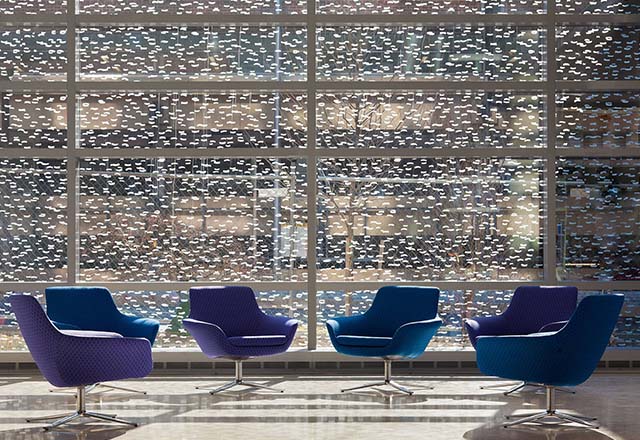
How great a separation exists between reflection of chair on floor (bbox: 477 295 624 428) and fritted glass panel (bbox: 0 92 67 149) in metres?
5.28

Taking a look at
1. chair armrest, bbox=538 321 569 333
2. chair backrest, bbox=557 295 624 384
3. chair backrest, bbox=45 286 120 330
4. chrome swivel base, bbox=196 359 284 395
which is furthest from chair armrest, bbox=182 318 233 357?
chair backrest, bbox=557 295 624 384

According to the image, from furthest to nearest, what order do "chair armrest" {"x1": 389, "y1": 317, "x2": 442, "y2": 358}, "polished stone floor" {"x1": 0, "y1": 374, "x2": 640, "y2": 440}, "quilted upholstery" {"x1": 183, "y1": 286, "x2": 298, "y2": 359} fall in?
"quilted upholstery" {"x1": 183, "y1": 286, "x2": 298, "y2": 359}, "chair armrest" {"x1": 389, "y1": 317, "x2": 442, "y2": 358}, "polished stone floor" {"x1": 0, "y1": 374, "x2": 640, "y2": 440}

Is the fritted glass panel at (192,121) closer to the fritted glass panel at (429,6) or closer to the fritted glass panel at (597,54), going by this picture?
the fritted glass panel at (429,6)

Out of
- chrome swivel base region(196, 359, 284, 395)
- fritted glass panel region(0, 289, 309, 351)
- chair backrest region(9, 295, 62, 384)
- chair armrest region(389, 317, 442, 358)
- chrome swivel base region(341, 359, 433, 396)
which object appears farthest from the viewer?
fritted glass panel region(0, 289, 309, 351)

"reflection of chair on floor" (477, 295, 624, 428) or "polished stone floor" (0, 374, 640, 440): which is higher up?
"reflection of chair on floor" (477, 295, 624, 428)

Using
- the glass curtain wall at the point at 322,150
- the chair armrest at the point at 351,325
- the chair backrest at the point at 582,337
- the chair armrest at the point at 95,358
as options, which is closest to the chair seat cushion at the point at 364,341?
the chair armrest at the point at 351,325

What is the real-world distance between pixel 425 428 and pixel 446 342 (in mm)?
3309

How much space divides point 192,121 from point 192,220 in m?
1.00

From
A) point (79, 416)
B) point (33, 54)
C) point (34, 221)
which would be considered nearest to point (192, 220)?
point (34, 221)

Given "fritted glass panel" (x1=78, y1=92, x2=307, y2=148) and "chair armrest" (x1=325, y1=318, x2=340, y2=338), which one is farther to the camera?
"fritted glass panel" (x1=78, y1=92, x2=307, y2=148)

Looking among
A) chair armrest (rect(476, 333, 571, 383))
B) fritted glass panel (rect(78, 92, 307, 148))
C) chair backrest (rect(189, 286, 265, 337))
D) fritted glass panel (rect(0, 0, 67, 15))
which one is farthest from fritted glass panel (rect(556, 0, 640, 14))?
fritted glass panel (rect(0, 0, 67, 15))

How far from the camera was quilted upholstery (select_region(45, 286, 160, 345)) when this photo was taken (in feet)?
30.1

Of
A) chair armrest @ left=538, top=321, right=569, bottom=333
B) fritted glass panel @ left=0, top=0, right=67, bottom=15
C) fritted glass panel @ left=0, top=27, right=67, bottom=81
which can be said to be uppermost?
fritted glass panel @ left=0, top=0, right=67, bottom=15

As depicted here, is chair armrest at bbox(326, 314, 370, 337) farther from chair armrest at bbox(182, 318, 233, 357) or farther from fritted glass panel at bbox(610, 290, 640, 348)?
fritted glass panel at bbox(610, 290, 640, 348)
